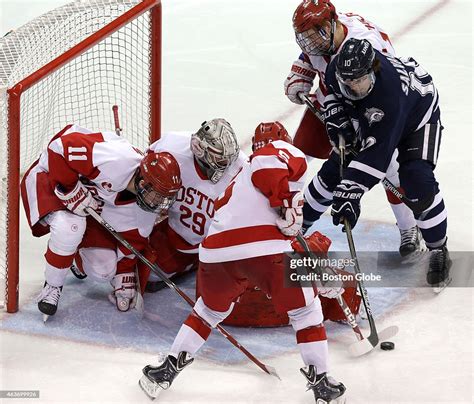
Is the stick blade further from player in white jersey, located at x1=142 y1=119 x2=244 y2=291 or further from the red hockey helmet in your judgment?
the red hockey helmet

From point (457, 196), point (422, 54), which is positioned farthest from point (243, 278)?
point (422, 54)

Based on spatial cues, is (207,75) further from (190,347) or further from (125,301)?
(190,347)

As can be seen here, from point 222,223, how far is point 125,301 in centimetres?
79

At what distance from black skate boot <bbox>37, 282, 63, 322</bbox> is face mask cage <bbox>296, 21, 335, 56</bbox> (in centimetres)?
124

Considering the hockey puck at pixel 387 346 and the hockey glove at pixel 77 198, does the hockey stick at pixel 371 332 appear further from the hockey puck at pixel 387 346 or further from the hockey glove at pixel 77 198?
the hockey glove at pixel 77 198

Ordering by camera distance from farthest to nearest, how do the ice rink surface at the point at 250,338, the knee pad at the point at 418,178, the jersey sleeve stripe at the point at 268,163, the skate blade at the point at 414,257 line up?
the skate blade at the point at 414,257 < the knee pad at the point at 418,178 < the ice rink surface at the point at 250,338 < the jersey sleeve stripe at the point at 268,163

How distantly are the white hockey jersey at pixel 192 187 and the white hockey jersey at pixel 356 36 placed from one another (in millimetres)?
541

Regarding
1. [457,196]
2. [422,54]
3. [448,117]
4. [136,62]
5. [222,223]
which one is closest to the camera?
[222,223]

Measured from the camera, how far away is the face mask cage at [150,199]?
405 centimetres

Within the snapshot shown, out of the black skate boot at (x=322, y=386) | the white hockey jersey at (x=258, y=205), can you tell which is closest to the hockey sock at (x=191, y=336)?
the white hockey jersey at (x=258, y=205)

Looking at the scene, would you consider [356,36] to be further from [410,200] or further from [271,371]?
[271,371]

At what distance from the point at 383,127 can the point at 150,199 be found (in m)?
0.82

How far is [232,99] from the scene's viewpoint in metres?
6.02

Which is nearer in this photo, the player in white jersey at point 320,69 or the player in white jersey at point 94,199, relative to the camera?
the player in white jersey at point 94,199
